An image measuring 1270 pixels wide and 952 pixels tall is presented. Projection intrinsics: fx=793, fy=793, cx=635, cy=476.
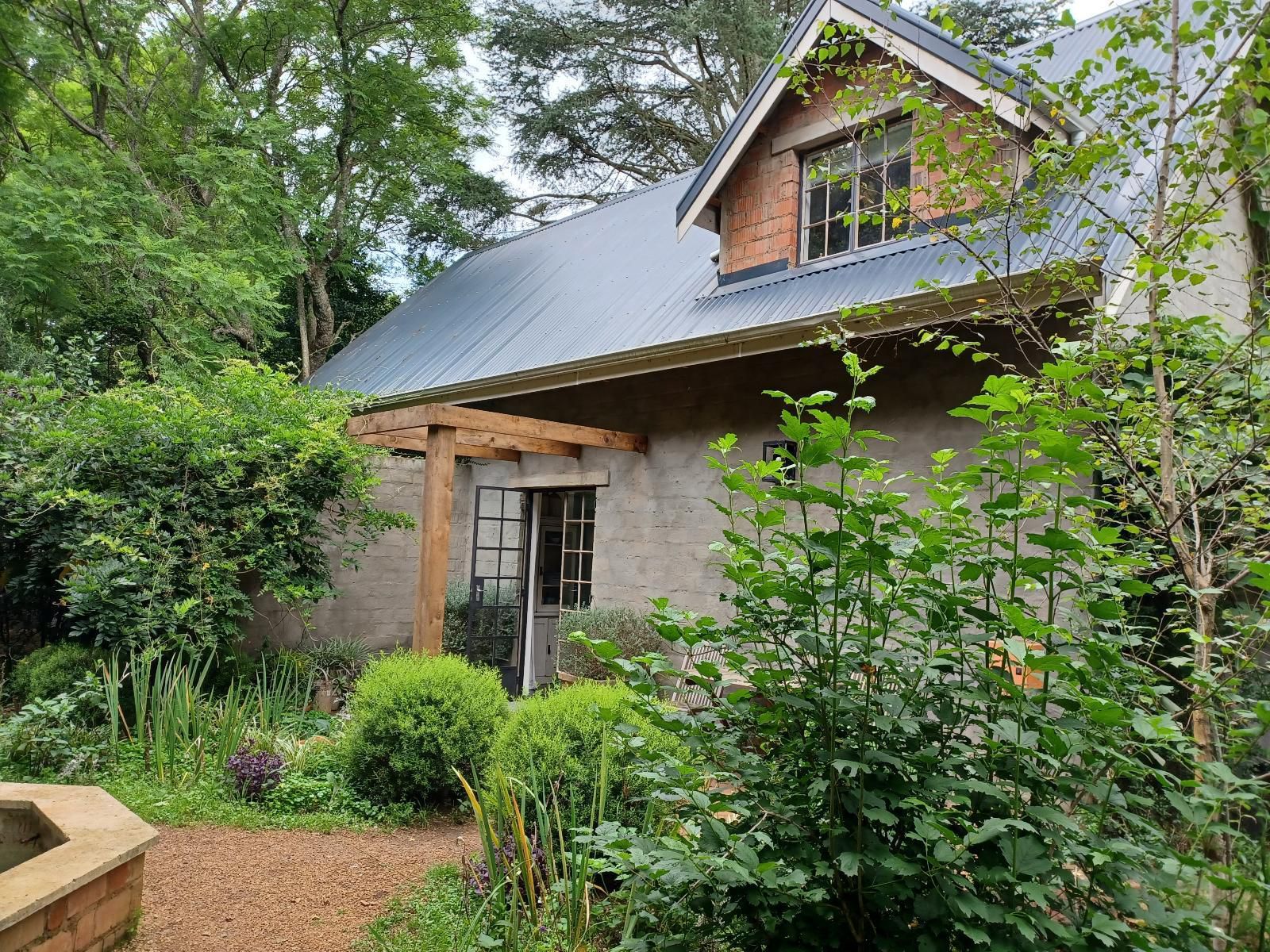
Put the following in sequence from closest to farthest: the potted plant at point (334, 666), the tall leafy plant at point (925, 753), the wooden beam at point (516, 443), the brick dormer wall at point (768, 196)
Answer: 1. the tall leafy plant at point (925, 753)
2. the brick dormer wall at point (768, 196)
3. the wooden beam at point (516, 443)
4. the potted plant at point (334, 666)

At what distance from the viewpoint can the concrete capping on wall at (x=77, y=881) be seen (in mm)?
2475

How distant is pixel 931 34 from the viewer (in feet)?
17.5

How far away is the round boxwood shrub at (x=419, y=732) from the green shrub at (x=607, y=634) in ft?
6.70

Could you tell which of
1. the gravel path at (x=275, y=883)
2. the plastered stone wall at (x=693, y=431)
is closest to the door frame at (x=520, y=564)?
the plastered stone wall at (x=693, y=431)

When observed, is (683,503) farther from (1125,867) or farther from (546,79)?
(546,79)

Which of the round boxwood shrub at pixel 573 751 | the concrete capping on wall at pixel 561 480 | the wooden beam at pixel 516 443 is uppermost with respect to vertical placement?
the wooden beam at pixel 516 443

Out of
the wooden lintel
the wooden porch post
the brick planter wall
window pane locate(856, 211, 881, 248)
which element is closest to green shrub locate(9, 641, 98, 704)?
the wooden porch post

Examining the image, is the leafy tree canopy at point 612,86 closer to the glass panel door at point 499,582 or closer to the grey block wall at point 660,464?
the grey block wall at point 660,464

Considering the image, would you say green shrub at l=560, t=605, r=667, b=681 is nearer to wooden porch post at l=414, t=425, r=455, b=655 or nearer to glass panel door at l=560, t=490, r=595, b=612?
glass panel door at l=560, t=490, r=595, b=612

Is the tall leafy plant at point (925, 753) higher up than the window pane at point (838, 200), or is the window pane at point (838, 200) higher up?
the window pane at point (838, 200)

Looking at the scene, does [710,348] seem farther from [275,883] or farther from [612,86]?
[612,86]

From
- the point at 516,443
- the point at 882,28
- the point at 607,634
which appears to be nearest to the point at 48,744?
the point at 516,443

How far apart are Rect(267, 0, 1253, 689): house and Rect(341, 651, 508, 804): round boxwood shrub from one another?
4.11ft

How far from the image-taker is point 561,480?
314 inches
